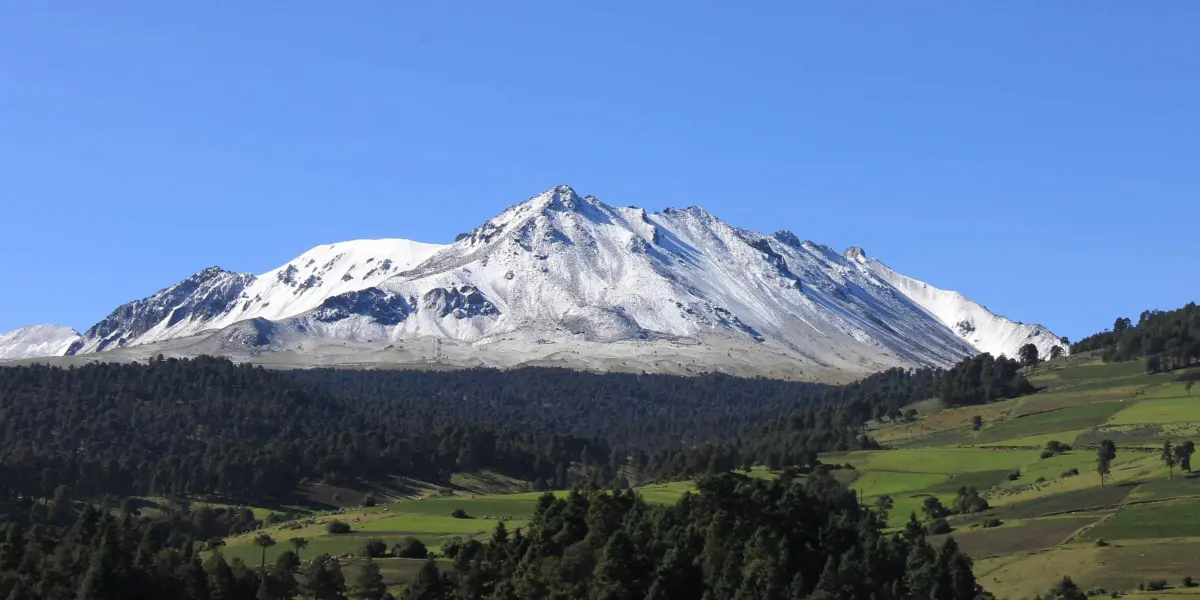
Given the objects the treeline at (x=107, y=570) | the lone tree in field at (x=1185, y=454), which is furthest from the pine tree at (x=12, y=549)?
the lone tree in field at (x=1185, y=454)

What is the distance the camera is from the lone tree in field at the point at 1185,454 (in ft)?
487

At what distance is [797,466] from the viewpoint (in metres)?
198

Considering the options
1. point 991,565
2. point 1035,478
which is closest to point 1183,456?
point 1035,478

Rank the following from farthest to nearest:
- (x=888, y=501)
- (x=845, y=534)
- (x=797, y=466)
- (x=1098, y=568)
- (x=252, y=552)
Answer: (x=797, y=466), (x=888, y=501), (x=252, y=552), (x=845, y=534), (x=1098, y=568)

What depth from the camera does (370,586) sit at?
120 meters

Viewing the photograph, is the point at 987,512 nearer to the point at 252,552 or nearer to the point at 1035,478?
the point at 1035,478

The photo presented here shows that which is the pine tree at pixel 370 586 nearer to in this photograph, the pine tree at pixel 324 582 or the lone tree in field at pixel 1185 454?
the pine tree at pixel 324 582

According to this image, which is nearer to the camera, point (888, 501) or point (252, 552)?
point (252, 552)

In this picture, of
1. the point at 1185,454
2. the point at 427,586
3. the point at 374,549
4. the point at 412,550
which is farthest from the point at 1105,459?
the point at 427,586

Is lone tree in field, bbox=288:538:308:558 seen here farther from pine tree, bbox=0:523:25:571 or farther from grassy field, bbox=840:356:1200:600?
grassy field, bbox=840:356:1200:600

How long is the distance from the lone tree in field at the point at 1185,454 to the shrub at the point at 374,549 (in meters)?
74.4

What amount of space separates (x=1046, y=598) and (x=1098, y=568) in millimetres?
9514

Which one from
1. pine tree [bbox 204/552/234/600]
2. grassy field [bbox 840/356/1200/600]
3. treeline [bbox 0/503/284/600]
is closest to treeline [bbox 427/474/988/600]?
grassy field [bbox 840/356/1200/600]

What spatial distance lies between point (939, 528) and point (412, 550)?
155ft
